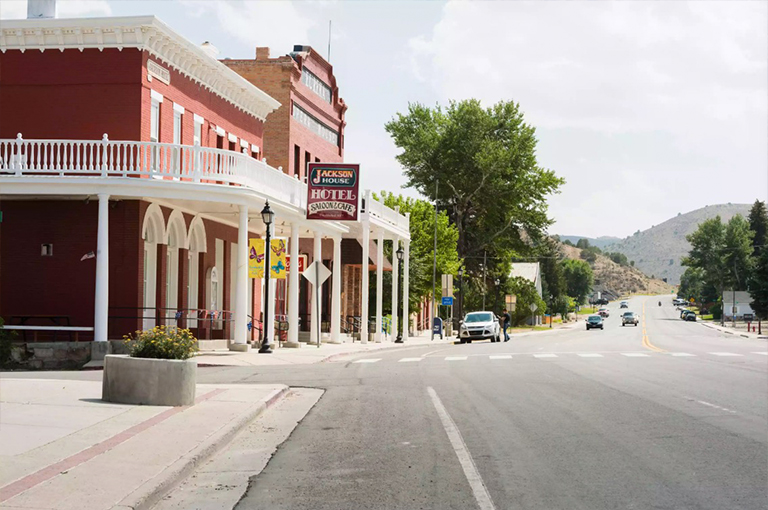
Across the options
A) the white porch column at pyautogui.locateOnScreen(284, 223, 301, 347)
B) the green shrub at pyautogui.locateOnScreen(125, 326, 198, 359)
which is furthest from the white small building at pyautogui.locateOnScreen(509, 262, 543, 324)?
the green shrub at pyautogui.locateOnScreen(125, 326, 198, 359)

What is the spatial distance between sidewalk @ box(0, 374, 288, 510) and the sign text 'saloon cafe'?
61.4ft

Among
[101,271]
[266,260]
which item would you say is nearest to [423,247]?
[266,260]

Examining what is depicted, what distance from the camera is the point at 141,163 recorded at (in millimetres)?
29375

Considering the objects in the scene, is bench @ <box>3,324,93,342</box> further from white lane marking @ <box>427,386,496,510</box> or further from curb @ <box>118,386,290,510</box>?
white lane marking @ <box>427,386,496,510</box>

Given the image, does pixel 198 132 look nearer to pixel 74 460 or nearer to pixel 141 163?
pixel 141 163

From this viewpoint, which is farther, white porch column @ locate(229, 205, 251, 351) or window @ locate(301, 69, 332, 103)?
window @ locate(301, 69, 332, 103)

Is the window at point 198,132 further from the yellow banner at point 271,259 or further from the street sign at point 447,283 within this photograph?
the street sign at point 447,283

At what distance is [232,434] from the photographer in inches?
499

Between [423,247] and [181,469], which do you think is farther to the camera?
[423,247]

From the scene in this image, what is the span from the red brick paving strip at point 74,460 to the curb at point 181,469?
0.90 metres

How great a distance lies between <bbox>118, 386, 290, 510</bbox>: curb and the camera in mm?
8219

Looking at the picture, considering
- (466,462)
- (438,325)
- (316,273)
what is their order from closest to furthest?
(466,462) < (316,273) < (438,325)

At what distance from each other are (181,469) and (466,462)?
9.53ft

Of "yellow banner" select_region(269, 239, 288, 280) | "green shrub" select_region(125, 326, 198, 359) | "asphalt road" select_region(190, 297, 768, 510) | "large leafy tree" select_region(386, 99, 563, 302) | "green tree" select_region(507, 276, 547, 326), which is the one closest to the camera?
"asphalt road" select_region(190, 297, 768, 510)
